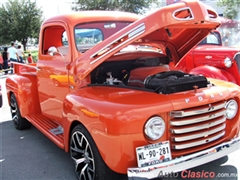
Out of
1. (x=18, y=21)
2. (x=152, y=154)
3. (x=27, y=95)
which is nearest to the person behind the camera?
(x=152, y=154)

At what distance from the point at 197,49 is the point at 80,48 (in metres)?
4.08

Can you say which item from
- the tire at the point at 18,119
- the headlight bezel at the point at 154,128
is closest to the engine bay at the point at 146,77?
the headlight bezel at the point at 154,128

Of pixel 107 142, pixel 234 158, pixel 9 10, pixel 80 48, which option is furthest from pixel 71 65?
pixel 9 10

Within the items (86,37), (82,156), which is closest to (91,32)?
(86,37)

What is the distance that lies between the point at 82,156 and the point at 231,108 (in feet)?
5.91

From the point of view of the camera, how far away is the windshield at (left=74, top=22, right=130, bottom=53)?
3596 mm

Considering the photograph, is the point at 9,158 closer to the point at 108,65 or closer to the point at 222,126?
the point at 108,65

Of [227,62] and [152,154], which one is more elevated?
[227,62]

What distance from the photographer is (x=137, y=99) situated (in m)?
2.58

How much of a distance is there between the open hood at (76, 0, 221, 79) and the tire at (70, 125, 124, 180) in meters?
0.76

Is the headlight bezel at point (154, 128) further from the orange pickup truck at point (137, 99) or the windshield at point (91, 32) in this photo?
the windshield at point (91, 32)

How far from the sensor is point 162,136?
8.17ft

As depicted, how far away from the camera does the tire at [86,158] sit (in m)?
2.60

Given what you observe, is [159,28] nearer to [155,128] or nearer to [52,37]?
[155,128]
